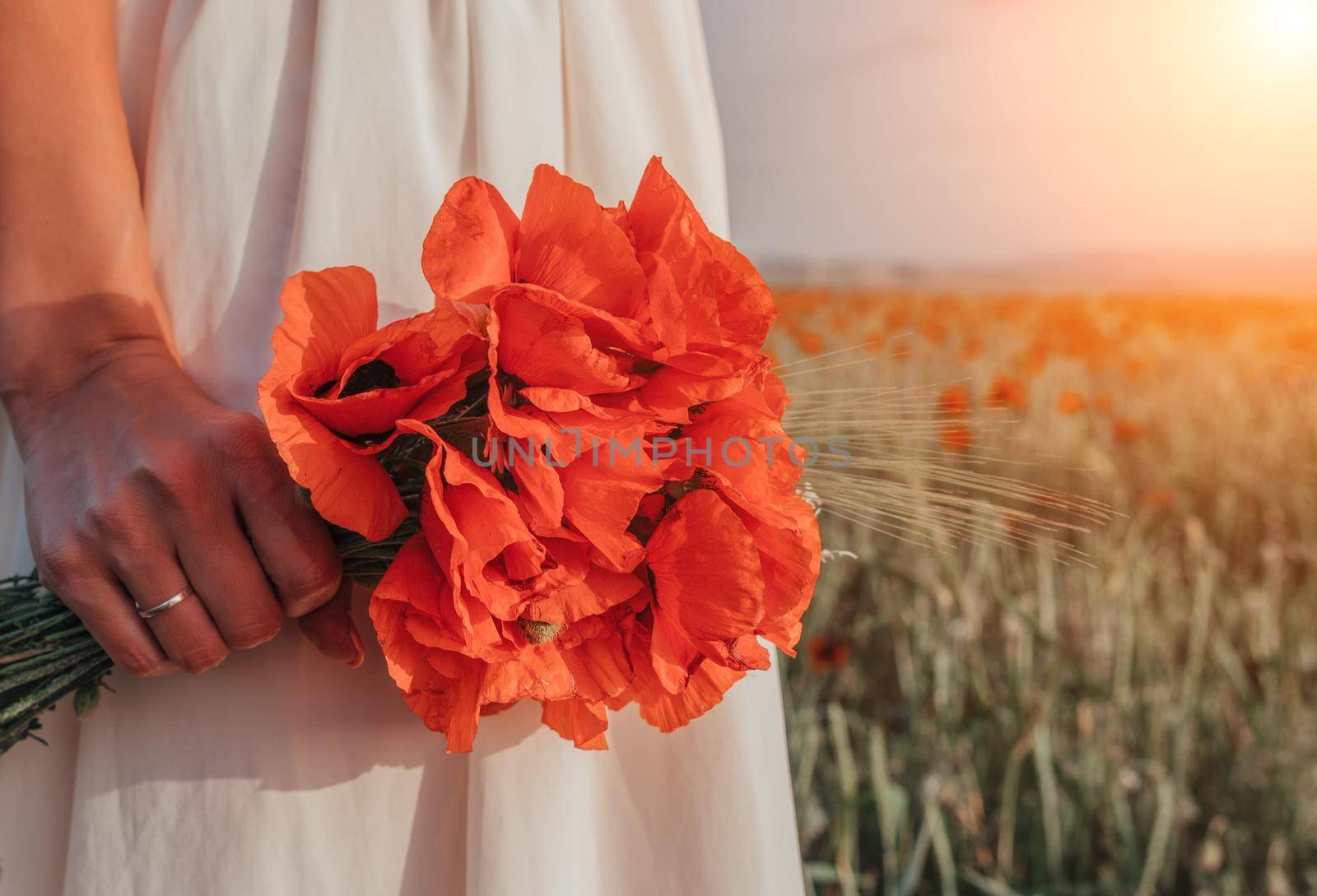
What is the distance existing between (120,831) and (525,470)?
12.2 inches

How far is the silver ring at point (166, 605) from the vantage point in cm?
37

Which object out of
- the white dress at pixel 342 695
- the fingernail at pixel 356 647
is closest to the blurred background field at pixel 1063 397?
the white dress at pixel 342 695

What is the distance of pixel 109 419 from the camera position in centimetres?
39

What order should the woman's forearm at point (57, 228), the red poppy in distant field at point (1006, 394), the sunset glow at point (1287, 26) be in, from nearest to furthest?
the woman's forearm at point (57, 228), the sunset glow at point (1287, 26), the red poppy in distant field at point (1006, 394)

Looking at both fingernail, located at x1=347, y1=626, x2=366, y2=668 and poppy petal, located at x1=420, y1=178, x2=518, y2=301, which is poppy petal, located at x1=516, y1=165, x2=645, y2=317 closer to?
poppy petal, located at x1=420, y1=178, x2=518, y2=301

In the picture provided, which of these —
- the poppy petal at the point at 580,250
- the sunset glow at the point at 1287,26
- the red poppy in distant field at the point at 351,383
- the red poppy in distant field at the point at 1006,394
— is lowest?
the red poppy in distant field at the point at 1006,394

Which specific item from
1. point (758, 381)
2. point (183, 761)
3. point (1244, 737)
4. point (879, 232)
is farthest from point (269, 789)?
point (1244, 737)

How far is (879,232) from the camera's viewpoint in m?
1.14

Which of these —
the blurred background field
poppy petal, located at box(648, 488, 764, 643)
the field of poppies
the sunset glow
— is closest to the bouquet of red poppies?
poppy petal, located at box(648, 488, 764, 643)

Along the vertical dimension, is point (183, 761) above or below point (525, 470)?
below

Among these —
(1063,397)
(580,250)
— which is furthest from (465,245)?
(1063,397)

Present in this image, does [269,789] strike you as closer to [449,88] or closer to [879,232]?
[449,88]

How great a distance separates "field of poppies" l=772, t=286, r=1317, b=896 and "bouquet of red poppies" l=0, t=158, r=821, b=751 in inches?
31.9

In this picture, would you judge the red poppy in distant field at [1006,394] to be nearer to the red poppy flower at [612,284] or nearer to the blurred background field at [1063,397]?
the blurred background field at [1063,397]
